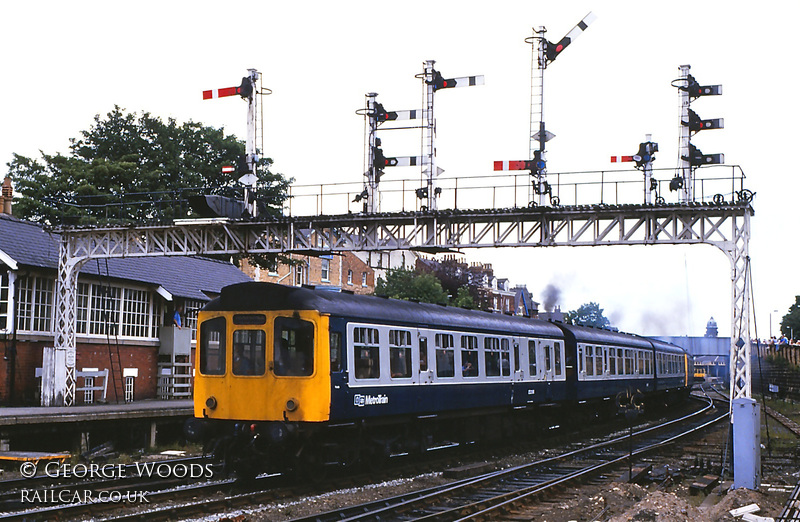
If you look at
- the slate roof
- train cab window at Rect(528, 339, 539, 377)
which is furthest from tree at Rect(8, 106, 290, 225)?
train cab window at Rect(528, 339, 539, 377)

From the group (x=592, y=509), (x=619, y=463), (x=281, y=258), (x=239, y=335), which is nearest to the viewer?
(x=592, y=509)

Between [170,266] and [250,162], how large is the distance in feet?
29.3

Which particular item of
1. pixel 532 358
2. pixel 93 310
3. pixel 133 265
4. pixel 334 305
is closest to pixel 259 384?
pixel 334 305

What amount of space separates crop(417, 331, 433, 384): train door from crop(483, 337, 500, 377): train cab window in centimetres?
270

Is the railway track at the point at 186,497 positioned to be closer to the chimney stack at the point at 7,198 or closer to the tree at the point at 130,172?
the chimney stack at the point at 7,198

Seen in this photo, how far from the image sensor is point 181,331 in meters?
28.5

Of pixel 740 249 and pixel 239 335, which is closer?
pixel 239 335

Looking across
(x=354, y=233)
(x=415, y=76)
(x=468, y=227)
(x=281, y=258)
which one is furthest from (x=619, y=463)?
(x=281, y=258)

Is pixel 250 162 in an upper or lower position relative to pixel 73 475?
upper

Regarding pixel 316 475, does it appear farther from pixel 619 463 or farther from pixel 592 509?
pixel 619 463

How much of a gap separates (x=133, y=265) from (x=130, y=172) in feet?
50.4

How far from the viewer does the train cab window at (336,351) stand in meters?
14.0

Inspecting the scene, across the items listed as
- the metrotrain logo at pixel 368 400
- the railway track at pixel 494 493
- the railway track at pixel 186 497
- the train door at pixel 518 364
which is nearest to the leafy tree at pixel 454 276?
the train door at pixel 518 364

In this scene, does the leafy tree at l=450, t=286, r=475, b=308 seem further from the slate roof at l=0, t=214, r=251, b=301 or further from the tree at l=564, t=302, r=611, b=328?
the tree at l=564, t=302, r=611, b=328
